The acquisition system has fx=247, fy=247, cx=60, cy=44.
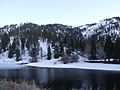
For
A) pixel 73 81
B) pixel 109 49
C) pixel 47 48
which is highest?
pixel 47 48

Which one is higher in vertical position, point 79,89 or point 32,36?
point 32,36

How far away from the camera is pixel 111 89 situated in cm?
3716

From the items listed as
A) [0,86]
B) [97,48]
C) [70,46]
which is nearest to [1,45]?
[70,46]

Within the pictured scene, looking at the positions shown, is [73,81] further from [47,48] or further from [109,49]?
[47,48]

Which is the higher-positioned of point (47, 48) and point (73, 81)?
point (47, 48)

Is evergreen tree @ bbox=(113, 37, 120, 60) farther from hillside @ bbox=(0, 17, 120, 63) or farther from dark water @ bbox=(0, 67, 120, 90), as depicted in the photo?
dark water @ bbox=(0, 67, 120, 90)

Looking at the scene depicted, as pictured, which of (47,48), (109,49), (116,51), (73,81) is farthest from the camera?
(47,48)

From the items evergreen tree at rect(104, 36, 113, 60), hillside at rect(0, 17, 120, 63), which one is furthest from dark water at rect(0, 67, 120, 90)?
hillside at rect(0, 17, 120, 63)

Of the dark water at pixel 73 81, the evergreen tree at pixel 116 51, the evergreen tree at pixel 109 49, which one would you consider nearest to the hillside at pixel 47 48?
the evergreen tree at pixel 109 49

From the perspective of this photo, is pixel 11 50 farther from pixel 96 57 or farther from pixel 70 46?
pixel 96 57

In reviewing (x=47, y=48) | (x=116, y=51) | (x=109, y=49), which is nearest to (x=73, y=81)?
(x=116, y=51)

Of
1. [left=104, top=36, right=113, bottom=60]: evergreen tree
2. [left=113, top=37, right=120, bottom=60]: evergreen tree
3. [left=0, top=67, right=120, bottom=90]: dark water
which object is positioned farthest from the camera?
[left=104, top=36, right=113, bottom=60]: evergreen tree

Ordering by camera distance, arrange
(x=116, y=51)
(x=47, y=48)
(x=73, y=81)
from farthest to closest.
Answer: (x=47, y=48) → (x=116, y=51) → (x=73, y=81)

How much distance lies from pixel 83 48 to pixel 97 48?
17862 mm
